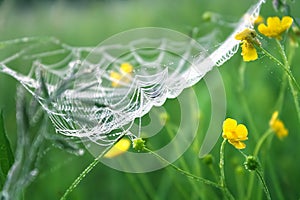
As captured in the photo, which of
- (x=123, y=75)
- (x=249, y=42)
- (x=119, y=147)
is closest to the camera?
(x=249, y=42)

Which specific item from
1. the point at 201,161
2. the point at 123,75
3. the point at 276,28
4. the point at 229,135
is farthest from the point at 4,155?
the point at 201,161

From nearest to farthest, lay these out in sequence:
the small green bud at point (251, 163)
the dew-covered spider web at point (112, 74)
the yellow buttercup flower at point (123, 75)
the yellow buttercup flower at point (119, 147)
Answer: the small green bud at point (251, 163) → the dew-covered spider web at point (112, 74) → the yellow buttercup flower at point (119, 147) → the yellow buttercup flower at point (123, 75)

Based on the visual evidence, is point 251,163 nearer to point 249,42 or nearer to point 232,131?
point 232,131

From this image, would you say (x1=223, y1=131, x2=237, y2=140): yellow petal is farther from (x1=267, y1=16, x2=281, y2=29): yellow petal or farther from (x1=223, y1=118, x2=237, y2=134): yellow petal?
(x1=267, y1=16, x2=281, y2=29): yellow petal

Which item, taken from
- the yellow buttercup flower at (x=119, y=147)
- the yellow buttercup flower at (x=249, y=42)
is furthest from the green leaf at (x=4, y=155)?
the yellow buttercup flower at (x=249, y=42)

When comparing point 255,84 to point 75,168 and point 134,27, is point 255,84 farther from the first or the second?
point 134,27

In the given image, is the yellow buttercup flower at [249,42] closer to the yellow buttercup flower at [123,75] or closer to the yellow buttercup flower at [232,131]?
the yellow buttercup flower at [232,131]
